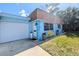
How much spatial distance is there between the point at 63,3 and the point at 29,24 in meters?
0.84

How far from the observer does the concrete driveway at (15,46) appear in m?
3.35

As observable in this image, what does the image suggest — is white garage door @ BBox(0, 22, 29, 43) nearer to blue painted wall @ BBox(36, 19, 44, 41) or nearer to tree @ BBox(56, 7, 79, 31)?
blue painted wall @ BBox(36, 19, 44, 41)

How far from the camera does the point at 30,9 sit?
342 centimetres

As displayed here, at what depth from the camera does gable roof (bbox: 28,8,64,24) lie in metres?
3.44

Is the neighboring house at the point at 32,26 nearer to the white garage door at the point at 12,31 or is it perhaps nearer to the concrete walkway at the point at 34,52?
the white garage door at the point at 12,31

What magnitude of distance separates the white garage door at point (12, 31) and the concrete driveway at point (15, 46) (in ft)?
0.31

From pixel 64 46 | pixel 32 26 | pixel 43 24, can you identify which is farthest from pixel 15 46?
pixel 64 46

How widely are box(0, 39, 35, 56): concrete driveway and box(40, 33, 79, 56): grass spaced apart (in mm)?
293

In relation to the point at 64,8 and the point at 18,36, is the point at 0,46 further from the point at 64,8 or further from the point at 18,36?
the point at 64,8

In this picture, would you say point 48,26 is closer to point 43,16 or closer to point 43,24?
point 43,24

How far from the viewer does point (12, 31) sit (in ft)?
11.4

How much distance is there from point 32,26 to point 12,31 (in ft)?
1.43

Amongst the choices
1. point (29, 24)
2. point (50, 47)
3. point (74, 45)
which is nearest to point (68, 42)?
point (74, 45)

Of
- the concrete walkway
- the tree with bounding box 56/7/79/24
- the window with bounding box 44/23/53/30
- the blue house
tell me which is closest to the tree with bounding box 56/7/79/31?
the tree with bounding box 56/7/79/24
